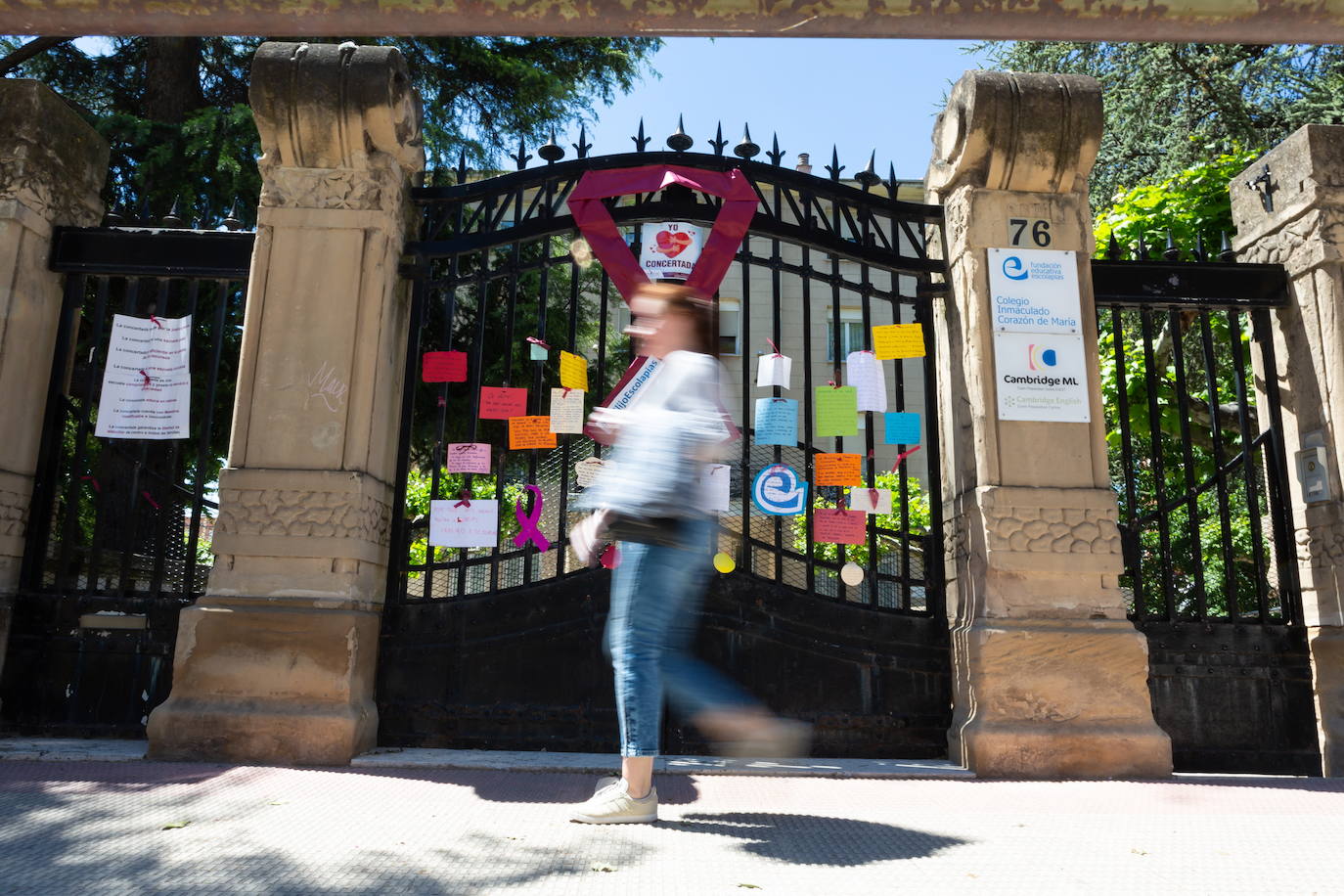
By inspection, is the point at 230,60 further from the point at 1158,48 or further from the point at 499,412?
the point at 1158,48

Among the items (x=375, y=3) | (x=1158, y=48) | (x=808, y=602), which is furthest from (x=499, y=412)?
(x=1158, y=48)

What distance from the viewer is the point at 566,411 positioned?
5727mm

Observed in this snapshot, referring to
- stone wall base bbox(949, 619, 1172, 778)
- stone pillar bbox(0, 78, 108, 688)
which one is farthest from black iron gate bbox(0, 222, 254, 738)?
stone wall base bbox(949, 619, 1172, 778)

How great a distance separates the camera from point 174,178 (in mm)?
9391

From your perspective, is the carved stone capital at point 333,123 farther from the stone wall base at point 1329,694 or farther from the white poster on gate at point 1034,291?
the stone wall base at point 1329,694

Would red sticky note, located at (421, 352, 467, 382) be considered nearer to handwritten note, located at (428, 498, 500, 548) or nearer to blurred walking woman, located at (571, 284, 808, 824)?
handwritten note, located at (428, 498, 500, 548)

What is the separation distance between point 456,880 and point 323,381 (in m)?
3.34

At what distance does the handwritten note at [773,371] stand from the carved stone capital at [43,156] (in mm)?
4611

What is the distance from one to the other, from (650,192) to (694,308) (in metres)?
2.53

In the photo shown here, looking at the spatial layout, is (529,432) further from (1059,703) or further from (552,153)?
(1059,703)

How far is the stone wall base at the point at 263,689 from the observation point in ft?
15.9

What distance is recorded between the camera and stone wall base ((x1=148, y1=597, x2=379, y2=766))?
484 cm

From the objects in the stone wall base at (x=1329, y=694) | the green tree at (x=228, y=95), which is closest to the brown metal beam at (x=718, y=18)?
the stone wall base at (x=1329, y=694)

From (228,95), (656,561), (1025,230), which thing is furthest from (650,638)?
(228,95)
